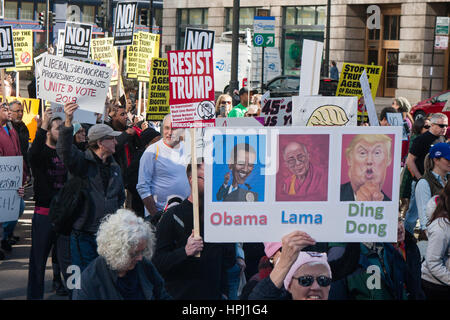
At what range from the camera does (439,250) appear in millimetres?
5480

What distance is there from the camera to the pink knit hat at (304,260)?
448 centimetres

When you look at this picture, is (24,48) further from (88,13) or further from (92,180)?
(88,13)

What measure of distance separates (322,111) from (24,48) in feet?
44.0

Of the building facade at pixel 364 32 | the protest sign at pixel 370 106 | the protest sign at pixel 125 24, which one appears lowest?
the protest sign at pixel 370 106

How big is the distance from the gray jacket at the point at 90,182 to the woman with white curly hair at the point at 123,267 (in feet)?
6.75

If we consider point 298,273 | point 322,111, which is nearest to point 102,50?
point 322,111

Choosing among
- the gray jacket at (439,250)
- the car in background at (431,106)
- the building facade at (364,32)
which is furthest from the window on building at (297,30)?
the gray jacket at (439,250)

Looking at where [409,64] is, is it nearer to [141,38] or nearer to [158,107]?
[141,38]

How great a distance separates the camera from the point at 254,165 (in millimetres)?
4508

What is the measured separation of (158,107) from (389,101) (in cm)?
2574

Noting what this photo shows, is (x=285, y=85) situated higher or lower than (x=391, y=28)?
lower

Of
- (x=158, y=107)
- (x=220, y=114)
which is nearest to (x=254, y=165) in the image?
(x=158, y=107)

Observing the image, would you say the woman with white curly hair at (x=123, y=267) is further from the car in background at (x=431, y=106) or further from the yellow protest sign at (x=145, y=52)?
the car in background at (x=431, y=106)

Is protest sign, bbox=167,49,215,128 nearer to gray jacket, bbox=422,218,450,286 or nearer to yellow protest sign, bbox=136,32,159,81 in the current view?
gray jacket, bbox=422,218,450,286
